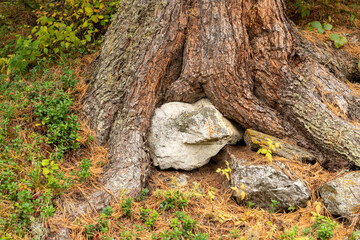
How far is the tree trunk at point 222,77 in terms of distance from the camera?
3.79 meters

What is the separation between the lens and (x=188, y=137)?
12.8ft

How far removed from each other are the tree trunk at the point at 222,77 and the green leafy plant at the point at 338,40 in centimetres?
103

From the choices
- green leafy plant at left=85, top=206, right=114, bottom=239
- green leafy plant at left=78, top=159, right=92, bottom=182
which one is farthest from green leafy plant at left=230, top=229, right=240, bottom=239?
Result: green leafy plant at left=78, top=159, right=92, bottom=182

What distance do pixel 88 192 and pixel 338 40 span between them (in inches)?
176

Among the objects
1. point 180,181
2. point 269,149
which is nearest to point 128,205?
→ point 180,181

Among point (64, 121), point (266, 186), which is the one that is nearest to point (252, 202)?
point (266, 186)

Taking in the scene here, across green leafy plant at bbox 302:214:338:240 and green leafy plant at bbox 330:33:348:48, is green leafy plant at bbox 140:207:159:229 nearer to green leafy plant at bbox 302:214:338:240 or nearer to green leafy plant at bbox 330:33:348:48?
green leafy plant at bbox 302:214:338:240

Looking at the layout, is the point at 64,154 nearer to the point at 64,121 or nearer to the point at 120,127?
the point at 64,121

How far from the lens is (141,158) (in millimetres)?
3689

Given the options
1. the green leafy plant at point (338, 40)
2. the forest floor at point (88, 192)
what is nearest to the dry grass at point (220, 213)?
the forest floor at point (88, 192)

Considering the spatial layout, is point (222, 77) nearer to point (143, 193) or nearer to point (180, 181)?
point (180, 181)

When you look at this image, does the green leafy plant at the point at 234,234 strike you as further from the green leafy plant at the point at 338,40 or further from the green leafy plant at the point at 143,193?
the green leafy plant at the point at 338,40

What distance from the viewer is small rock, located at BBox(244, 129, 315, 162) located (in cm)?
371

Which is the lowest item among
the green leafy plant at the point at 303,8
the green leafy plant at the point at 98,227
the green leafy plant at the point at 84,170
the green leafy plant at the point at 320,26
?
the green leafy plant at the point at 98,227
